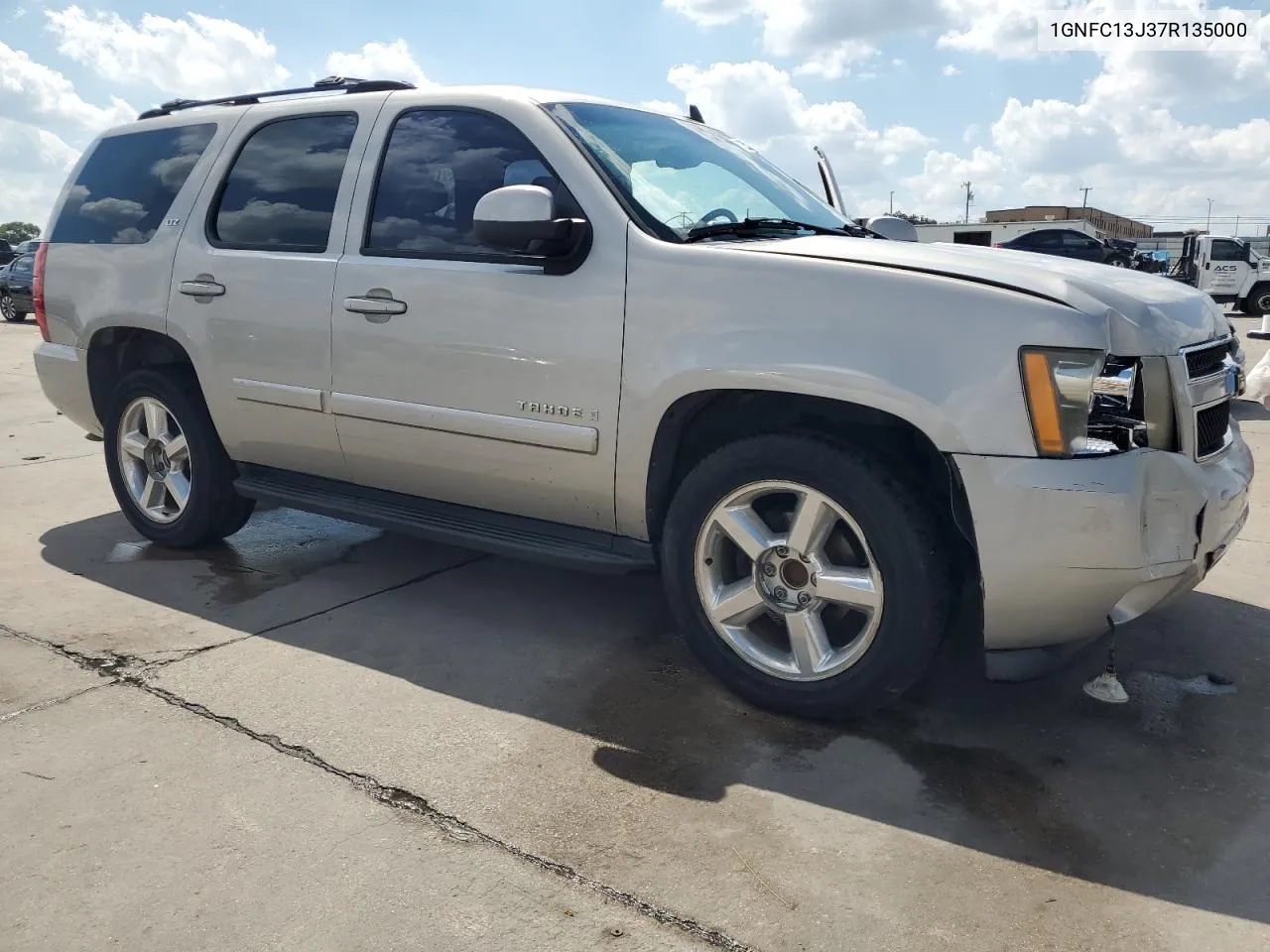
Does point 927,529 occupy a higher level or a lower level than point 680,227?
lower

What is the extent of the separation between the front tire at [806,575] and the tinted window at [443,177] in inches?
44.8

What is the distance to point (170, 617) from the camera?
3.94 metres

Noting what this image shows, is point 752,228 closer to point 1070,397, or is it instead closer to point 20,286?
point 1070,397

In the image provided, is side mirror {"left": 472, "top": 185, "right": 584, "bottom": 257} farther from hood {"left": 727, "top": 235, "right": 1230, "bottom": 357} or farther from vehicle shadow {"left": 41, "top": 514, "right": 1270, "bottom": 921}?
vehicle shadow {"left": 41, "top": 514, "right": 1270, "bottom": 921}

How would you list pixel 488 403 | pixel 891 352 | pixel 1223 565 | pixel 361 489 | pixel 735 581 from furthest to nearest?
pixel 1223 565 < pixel 361 489 < pixel 488 403 < pixel 735 581 < pixel 891 352

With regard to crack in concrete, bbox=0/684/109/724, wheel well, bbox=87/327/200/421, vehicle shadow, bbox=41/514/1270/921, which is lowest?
crack in concrete, bbox=0/684/109/724

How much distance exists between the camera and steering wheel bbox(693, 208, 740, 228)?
342 centimetres

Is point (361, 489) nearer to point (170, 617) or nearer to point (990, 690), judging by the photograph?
point (170, 617)

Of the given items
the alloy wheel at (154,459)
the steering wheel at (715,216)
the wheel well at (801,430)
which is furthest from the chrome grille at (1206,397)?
the alloy wheel at (154,459)

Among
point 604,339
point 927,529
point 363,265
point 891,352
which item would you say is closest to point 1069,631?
point 927,529

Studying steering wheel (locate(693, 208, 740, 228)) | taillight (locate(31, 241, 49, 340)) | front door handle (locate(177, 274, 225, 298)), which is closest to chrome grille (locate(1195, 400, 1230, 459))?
steering wheel (locate(693, 208, 740, 228))

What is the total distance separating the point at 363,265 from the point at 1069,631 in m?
2.61

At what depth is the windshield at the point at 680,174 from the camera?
3.38 m

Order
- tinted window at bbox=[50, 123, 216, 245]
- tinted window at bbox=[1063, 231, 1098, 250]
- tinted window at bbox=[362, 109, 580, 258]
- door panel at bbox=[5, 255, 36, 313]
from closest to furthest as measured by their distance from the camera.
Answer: tinted window at bbox=[362, 109, 580, 258] < tinted window at bbox=[50, 123, 216, 245] < door panel at bbox=[5, 255, 36, 313] < tinted window at bbox=[1063, 231, 1098, 250]
